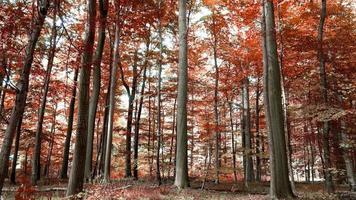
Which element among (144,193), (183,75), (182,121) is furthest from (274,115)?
(144,193)

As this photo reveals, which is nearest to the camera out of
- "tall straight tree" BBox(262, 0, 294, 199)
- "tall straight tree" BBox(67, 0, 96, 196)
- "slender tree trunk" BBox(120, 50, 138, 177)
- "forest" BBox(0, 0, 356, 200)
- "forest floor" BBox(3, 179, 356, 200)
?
"tall straight tree" BBox(67, 0, 96, 196)

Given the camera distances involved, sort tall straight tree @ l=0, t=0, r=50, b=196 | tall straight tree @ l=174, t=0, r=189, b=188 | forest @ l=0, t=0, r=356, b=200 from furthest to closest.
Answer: tall straight tree @ l=174, t=0, r=189, b=188
forest @ l=0, t=0, r=356, b=200
tall straight tree @ l=0, t=0, r=50, b=196

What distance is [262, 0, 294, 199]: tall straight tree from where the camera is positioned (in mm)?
8711

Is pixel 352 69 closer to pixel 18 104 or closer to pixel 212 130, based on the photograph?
pixel 212 130

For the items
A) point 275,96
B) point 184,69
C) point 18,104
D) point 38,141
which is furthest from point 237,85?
point 18,104

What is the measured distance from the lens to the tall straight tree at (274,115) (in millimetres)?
8711

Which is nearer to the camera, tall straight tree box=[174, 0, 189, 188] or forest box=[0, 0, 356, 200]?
forest box=[0, 0, 356, 200]

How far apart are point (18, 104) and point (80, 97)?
124 centimetres

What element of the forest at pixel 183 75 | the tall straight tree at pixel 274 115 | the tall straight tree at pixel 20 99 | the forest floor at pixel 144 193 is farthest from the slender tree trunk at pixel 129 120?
the tall straight tree at pixel 20 99

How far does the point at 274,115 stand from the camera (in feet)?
30.4

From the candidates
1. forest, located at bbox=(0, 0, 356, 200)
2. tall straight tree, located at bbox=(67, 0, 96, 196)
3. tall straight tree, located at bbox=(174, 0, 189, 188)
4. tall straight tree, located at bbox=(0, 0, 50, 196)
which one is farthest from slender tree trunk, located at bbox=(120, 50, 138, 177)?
tall straight tree, located at bbox=(0, 0, 50, 196)

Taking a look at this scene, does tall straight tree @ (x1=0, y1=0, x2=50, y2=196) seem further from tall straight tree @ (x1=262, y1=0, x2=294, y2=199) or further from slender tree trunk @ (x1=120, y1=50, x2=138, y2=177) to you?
slender tree trunk @ (x1=120, y1=50, x2=138, y2=177)

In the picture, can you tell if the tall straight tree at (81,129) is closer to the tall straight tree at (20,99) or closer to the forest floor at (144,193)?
the forest floor at (144,193)

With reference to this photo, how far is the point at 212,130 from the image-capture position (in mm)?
17078
